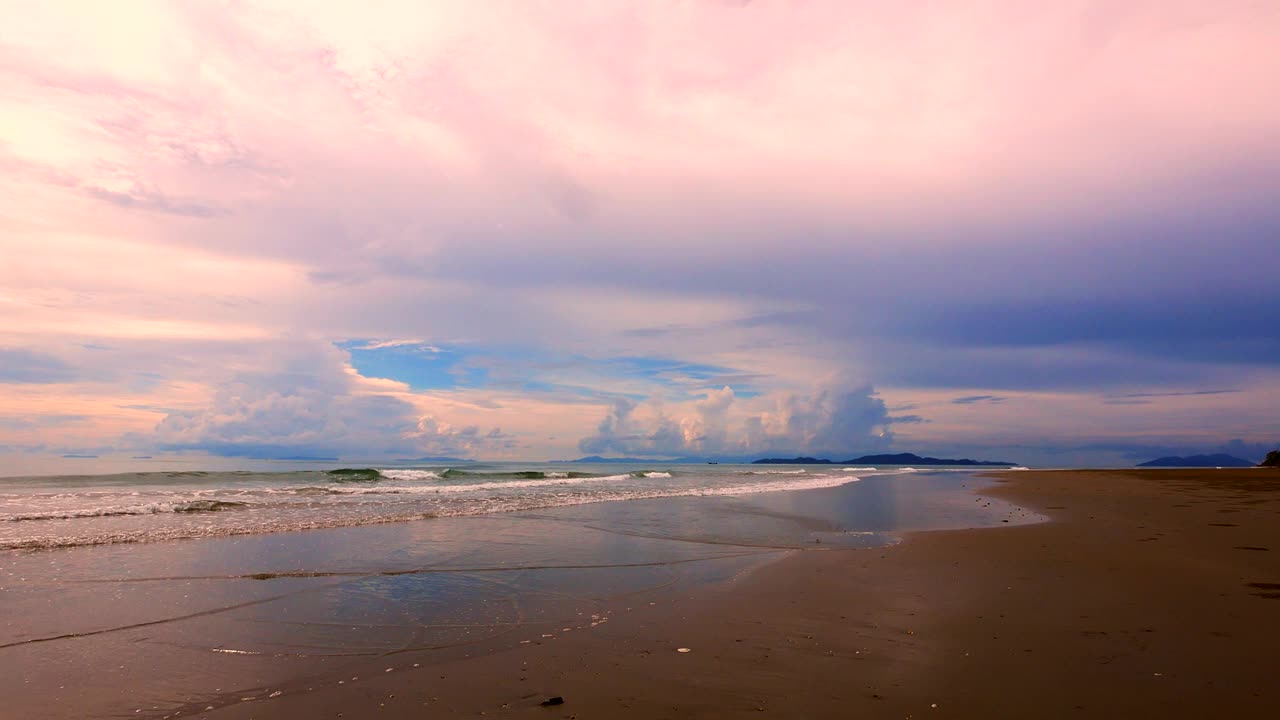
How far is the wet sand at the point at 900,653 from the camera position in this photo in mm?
5191

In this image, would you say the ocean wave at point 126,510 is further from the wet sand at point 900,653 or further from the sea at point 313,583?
the wet sand at point 900,653

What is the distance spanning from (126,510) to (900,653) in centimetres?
2401

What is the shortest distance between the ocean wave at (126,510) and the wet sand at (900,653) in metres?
19.0

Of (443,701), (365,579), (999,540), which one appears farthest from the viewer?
(999,540)

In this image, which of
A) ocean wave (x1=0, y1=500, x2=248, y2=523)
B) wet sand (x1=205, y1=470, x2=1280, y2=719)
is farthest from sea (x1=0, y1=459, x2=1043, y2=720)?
wet sand (x1=205, y1=470, x2=1280, y2=719)

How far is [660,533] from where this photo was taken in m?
16.4

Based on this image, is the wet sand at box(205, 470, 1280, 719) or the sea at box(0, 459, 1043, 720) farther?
the sea at box(0, 459, 1043, 720)

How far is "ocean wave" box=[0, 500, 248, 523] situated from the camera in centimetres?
1808

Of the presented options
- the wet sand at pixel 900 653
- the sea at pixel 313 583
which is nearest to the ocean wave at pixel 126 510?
the sea at pixel 313 583

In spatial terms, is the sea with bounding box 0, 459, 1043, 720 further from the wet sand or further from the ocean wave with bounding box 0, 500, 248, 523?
the wet sand

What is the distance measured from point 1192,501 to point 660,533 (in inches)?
894

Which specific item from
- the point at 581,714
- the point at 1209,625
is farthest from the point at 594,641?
the point at 1209,625

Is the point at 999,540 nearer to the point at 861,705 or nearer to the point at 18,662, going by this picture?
the point at 861,705

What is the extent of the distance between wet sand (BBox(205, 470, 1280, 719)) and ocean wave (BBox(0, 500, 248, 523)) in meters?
19.0
